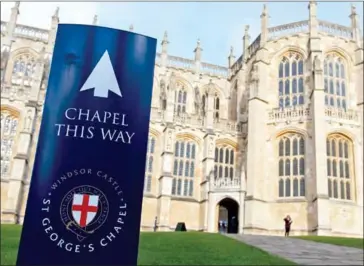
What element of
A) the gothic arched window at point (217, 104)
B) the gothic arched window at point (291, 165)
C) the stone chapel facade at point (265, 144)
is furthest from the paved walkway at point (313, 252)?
the gothic arched window at point (217, 104)

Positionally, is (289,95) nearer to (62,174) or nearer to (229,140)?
(229,140)

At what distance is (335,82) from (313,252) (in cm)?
1815

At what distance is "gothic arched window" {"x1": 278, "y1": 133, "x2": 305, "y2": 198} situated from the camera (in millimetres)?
27828

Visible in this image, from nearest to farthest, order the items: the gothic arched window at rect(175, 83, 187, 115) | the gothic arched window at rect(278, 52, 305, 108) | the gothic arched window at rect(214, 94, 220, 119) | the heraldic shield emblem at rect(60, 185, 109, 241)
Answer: the heraldic shield emblem at rect(60, 185, 109, 241) → the gothic arched window at rect(278, 52, 305, 108) → the gothic arched window at rect(175, 83, 187, 115) → the gothic arched window at rect(214, 94, 220, 119)

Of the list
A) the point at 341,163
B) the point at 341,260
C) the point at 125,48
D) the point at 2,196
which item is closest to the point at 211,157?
the point at 341,163

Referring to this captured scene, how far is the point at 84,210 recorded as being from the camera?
4.52 m

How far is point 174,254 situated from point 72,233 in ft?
31.7

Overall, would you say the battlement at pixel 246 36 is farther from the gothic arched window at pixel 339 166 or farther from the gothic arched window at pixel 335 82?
the gothic arched window at pixel 339 166

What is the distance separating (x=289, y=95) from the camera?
1214 inches

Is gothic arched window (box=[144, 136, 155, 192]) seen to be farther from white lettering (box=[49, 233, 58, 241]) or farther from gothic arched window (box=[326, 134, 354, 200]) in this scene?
white lettering (box=[49, 233, 58, 241])

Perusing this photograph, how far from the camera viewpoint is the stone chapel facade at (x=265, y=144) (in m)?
→ 27.0

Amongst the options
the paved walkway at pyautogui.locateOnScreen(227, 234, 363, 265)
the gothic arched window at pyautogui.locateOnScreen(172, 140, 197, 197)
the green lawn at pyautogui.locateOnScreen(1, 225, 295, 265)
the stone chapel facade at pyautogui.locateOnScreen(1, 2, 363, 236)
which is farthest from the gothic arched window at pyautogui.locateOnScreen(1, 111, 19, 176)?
the paved walkway at pyautogui.locateOnScreen(227, 234, 363, 265)

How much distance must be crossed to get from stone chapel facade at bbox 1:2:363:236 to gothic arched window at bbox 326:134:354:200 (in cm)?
7

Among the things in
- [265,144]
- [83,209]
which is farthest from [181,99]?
[83,209]
